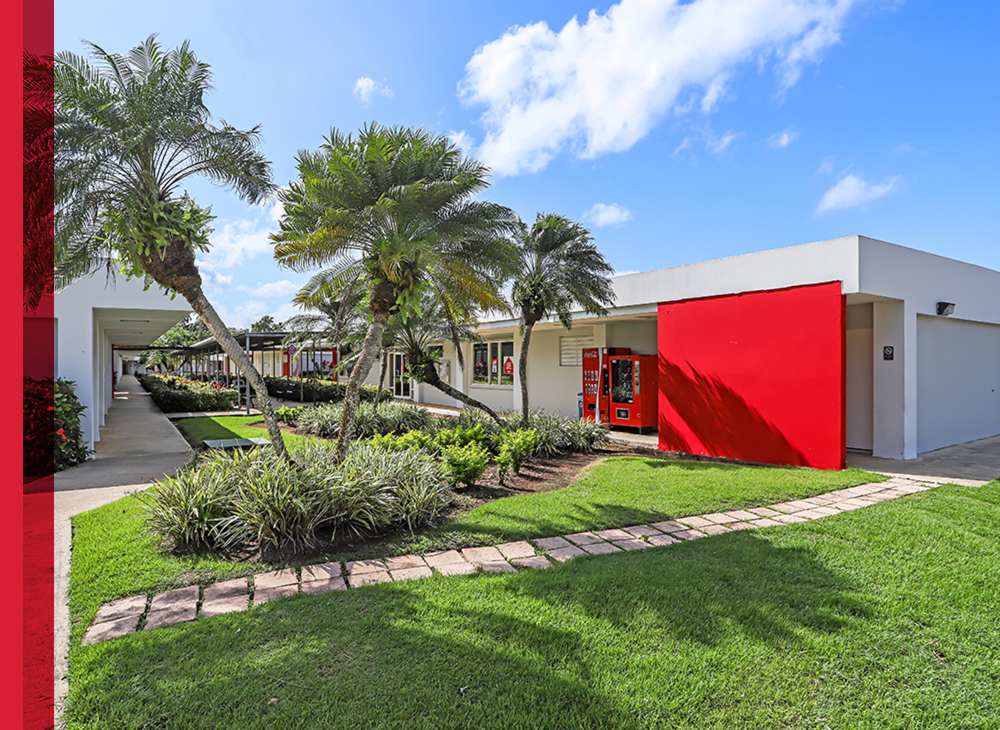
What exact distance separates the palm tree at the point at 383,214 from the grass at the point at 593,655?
3.59 m

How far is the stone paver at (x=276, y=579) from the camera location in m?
4.09

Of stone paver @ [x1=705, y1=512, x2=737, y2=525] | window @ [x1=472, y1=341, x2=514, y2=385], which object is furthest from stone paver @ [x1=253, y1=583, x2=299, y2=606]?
window @ [x1=472, y1=341, x2=514, y2=385]

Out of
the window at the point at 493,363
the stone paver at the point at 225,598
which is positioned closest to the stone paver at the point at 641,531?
the stone paver at the point at 225,598

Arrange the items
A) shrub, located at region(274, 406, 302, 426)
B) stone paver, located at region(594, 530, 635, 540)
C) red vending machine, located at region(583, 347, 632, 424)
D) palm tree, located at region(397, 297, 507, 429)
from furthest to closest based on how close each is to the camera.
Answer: shrub, located at region(274, 406, 302, 426), red vending machine, located at region(583, 347, 632, 424), palm tree, located at region(397, 297, 507, 429), stone paver, located at region(594, 530, 635, 540)

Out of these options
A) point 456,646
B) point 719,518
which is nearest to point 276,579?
point 456,646

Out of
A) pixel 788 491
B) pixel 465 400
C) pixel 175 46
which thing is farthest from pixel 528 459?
pixel 175 46

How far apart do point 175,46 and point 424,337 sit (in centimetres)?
A: 745

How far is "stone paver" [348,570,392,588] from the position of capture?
13.5 ft

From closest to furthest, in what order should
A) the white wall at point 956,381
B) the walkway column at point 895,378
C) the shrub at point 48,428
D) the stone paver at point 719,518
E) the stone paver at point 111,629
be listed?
the stone paver at point 111,629, the stone paver at point 719,518, the shrub at point 48,428, the walkway column at point 895,378, the white wall at point 956,381

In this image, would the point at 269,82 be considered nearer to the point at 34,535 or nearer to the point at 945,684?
the point at 34,535

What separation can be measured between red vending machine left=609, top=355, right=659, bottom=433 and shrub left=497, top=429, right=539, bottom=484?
4.51 meters

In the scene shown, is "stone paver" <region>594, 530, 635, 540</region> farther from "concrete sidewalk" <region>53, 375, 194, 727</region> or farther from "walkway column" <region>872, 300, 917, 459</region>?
"walkway column" <region>872, 300, 917, 459</region>

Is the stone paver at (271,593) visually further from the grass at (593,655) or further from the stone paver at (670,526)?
the stone paver at (670,526)

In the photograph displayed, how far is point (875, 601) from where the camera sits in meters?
3.74
